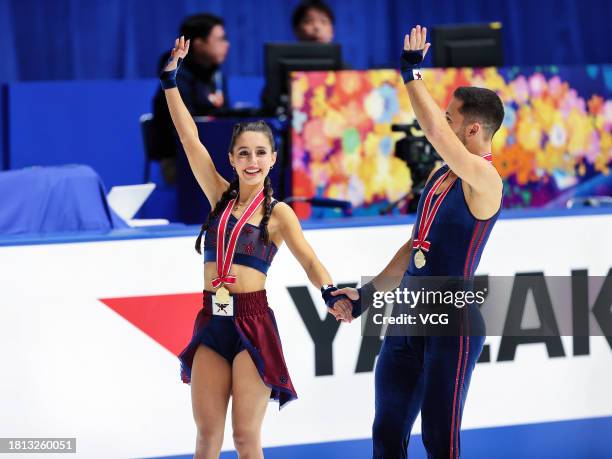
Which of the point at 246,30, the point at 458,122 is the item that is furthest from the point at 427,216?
the point at 246,30

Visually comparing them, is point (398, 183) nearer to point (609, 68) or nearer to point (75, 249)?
point (609, 68)

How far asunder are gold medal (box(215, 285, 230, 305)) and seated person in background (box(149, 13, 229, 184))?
11.7 feet

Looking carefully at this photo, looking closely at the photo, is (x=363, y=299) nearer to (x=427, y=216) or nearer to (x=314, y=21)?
(x=427, y=216)

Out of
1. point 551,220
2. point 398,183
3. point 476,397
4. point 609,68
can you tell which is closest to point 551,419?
point 476,397

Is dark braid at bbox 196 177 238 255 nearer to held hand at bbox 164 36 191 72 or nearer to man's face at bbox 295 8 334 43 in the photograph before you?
held hand at bbox 164 36 191 72

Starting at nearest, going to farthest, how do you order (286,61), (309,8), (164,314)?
(164,314)
(286,61)
(309,8)

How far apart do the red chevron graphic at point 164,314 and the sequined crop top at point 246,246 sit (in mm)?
746

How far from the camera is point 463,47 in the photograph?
6.53m

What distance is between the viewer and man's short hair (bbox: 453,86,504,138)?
3.44 meters

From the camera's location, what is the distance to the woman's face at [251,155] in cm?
365

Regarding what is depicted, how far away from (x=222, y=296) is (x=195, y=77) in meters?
3.91

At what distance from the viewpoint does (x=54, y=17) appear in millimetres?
9617

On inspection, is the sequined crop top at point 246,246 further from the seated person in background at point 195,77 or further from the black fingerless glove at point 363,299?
the seated person in background at point 195,77

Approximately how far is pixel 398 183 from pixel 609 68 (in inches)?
58.5
